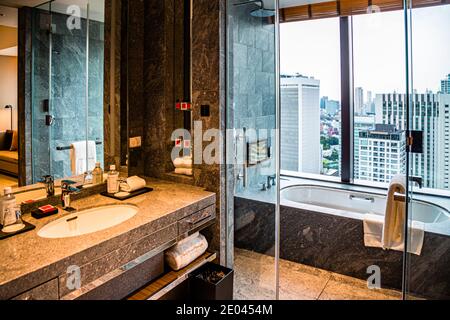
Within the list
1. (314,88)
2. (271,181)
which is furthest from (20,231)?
(314,88)

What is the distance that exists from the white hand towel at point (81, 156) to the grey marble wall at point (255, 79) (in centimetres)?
102

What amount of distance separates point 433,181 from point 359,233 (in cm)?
68

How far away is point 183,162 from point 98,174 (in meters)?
0.59

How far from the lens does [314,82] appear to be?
3.65 m

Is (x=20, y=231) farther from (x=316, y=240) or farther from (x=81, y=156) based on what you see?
(x=316, y=240)

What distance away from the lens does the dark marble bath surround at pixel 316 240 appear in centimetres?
252

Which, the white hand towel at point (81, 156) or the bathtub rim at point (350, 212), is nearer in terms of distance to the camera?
the white hand towel at point (81, 156)

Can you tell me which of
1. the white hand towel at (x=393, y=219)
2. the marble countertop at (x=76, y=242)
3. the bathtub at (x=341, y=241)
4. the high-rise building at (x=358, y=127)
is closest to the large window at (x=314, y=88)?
the high-rise building at (x=358, y=127)

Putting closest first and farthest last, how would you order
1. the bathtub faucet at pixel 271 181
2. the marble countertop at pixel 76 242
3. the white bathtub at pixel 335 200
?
the marble countertop at pixel 76 242 < the bathtub faucet at pixel 271 181 < the white bathtub at pixel 335 200

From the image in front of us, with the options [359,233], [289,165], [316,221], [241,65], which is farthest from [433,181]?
[289,165]

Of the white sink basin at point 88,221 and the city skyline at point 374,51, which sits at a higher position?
the city skyline at point 374,51

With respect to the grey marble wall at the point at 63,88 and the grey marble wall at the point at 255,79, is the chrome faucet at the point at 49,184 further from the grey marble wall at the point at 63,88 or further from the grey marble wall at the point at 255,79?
the grey marble wall at the point at 255,79

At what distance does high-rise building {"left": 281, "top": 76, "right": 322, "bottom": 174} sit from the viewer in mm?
3668

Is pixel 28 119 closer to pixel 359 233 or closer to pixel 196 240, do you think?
pixel 196 240
